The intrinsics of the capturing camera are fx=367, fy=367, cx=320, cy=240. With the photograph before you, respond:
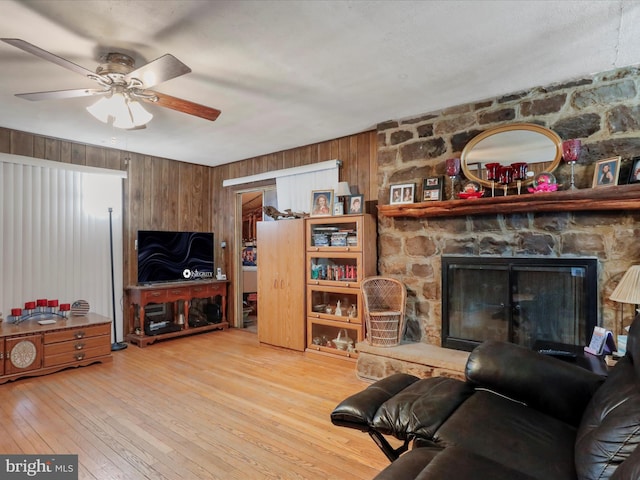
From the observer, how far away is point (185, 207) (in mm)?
5508

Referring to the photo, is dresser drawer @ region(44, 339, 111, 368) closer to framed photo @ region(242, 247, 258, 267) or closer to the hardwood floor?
the hardwood floor

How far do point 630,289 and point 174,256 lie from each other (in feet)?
15.9

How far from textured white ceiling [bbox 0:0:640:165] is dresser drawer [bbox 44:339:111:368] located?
2295 mm

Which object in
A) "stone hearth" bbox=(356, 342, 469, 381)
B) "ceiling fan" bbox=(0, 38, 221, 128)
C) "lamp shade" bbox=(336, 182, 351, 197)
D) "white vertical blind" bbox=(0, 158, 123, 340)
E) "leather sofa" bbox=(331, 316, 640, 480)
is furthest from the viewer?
"lamp shade" bbox=(336, 182, 351, 197)

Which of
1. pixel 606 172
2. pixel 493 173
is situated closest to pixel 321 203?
Answer: pixel 493 173

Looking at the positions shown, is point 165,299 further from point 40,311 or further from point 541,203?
point 541,203

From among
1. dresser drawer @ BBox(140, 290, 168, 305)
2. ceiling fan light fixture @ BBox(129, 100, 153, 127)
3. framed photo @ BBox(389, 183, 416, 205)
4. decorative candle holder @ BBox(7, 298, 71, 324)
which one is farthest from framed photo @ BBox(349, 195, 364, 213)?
decorative candle holder @ BBox(7, 298, 71, 324)

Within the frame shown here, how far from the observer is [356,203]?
3984 mm

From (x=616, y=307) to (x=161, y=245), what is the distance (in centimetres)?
487

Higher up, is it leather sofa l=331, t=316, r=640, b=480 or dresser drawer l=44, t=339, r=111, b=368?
leather sofa l=331, t=316, r=640, b=480

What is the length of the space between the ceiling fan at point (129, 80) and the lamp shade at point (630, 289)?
2.90 metres

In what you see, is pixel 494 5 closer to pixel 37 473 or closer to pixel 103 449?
pixel 103 449

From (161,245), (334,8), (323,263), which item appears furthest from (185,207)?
(334,8)

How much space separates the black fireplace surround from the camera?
269cm
